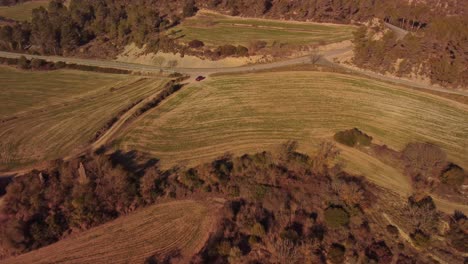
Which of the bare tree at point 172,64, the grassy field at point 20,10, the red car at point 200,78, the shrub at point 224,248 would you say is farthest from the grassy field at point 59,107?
the grassy field at point 20,10

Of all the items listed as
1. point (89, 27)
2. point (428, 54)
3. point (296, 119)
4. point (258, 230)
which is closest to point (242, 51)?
point (296, 119)

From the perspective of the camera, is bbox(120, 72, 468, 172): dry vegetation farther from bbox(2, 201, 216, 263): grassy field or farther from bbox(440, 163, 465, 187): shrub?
bbox(2, 201, 216, 263): grassy field

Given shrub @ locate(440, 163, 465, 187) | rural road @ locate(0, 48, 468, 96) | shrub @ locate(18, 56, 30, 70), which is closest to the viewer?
shrub @ locate(440, 163, 465, 187)

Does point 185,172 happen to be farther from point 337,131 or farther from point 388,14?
point 388,14

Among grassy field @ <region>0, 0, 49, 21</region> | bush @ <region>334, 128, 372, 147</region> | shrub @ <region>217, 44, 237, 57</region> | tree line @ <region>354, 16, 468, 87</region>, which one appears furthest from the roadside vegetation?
grassy field @ <region>0, 0, 49, 21</region>

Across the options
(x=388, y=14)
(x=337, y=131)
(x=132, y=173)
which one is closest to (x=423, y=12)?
(x=388, y=14)

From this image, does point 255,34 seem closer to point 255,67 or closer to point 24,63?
point 255,67
